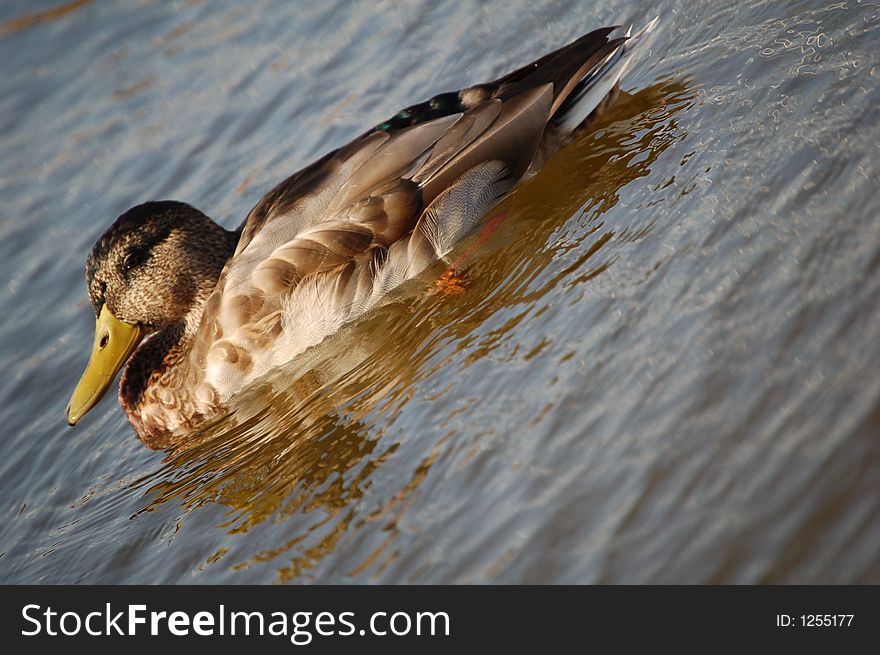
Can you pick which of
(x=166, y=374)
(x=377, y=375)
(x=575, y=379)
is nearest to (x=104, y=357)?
(x=166, y=374)

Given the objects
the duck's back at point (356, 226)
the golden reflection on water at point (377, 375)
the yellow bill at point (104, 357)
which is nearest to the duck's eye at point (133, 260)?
the yellow bill at point (104, 357)

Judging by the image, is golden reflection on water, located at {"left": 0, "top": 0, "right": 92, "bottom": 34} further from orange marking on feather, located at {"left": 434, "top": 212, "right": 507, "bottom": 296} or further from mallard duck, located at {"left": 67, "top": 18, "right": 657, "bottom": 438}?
orange marking on feather, located at {"left": 434, "top": 212, "right": 507, "bottom": 296}

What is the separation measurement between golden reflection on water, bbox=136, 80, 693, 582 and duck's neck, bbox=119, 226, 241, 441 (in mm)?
184

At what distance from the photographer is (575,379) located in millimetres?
4156

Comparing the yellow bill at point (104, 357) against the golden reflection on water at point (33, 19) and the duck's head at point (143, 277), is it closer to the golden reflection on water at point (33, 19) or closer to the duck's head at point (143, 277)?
the duck's head at point (143, 277)

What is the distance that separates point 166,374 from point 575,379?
110 inches

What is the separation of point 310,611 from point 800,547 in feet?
5.52

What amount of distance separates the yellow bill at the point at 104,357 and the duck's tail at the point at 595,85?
9.19 feet

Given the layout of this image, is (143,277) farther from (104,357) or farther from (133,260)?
(104,357)

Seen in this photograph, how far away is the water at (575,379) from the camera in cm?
333

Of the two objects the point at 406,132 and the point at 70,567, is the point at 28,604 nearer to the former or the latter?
the point at 70,567

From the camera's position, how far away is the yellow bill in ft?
19.7

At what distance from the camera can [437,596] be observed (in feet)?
11.5

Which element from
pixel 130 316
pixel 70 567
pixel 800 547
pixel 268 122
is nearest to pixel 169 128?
pixel 268 122
